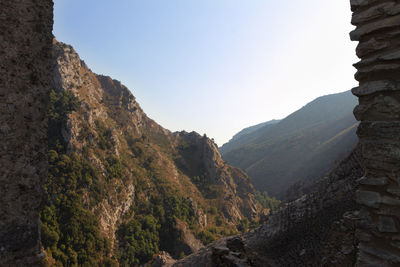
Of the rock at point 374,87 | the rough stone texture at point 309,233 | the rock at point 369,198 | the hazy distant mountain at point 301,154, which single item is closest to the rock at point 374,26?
the rock at point 374,87

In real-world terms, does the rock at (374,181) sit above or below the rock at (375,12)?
below

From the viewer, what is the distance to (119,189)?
4434 cm

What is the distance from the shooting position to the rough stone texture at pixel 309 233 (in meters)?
7.61

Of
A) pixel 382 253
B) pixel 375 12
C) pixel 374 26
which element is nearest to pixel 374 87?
pixel 374 26

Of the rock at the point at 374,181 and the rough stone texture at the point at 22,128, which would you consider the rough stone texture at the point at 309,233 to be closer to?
the rock at the point at 374,181

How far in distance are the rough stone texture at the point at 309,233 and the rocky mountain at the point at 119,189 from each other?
27.5 metres

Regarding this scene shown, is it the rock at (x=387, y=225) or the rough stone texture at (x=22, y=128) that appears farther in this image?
the rough stone texture at (x=22, y=128)

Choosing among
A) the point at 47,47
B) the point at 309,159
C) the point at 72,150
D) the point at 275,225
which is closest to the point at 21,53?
the point at 47,47

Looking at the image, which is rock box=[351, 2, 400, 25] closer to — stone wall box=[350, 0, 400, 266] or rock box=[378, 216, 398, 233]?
stone wall box=[350, 0, 400, 266]

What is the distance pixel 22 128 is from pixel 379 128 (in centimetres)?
499

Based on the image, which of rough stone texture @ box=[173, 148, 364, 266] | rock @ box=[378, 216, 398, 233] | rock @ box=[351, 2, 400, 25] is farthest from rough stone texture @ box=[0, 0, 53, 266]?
rough stone texture @ box=[173, 148, 364, 266]

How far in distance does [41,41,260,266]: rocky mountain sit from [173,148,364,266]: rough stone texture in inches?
→ 1084

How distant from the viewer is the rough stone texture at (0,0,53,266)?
9.16 feet

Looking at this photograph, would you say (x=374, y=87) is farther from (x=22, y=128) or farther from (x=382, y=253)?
(x=22, y=128)
